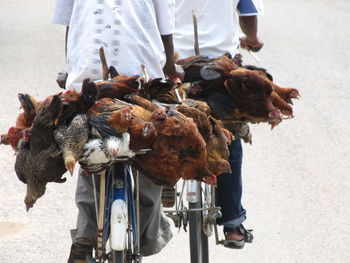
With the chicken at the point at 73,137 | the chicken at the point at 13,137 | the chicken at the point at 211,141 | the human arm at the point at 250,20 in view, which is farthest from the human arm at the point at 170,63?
the human arm at the point at 250,20

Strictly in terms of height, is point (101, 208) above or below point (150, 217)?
above

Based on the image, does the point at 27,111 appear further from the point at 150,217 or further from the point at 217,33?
the point at 217,33

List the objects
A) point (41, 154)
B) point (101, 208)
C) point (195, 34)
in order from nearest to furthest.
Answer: point (41, 154) → point (101, 208) → point (195, 34)

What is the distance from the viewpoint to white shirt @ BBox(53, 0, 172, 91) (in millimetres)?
3428

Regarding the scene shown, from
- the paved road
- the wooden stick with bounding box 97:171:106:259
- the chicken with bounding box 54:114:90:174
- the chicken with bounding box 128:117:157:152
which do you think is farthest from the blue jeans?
the chicken with bounding box 54:114:90:174

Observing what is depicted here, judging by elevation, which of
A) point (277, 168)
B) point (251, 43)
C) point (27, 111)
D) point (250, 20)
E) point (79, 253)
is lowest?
point (277, 168)

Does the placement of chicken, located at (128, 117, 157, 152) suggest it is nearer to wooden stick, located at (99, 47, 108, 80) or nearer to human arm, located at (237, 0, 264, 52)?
wooden stick, located at (99, 47, 108, 80)

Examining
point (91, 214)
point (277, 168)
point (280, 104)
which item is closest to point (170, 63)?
point (280, 104)

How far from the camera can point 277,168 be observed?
22.8 feet

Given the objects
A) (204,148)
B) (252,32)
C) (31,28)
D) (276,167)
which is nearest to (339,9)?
(31,28)

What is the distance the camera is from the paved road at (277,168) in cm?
544

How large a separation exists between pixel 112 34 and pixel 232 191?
64.8 inches

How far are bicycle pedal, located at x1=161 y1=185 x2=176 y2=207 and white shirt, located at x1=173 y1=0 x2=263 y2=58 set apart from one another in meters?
0.77

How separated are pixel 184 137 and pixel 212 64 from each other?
1.01 m
